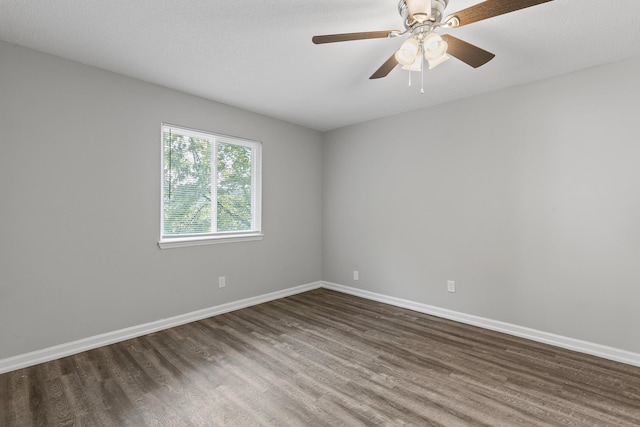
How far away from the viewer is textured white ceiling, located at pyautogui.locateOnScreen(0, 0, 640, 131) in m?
1.90

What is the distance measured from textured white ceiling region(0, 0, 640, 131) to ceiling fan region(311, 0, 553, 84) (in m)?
0.29

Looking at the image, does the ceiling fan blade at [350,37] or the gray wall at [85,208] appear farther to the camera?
the gray wall at [85,208]

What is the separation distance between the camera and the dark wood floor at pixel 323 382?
181cm

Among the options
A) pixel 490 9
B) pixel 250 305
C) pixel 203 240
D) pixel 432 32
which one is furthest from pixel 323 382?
pixel 490 9

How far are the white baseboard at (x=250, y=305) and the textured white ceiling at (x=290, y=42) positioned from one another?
2.37 metres

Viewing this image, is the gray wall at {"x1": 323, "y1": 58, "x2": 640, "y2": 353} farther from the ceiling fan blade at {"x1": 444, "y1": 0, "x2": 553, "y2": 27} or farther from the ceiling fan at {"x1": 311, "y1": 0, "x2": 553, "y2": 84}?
the ceiling fan blade at {"x1": 444, "y1": 0, "x2": 553, "y2": 27}

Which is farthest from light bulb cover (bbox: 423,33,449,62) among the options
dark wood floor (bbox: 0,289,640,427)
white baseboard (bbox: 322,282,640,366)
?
white baseboard (bbox: 322,282,640,366)

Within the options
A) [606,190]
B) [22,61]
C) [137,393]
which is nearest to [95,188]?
[22,61]

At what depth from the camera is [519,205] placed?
2994 millimetres

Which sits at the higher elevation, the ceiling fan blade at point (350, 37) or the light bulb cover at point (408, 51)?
the ceiling fan blade at point (350, 37)

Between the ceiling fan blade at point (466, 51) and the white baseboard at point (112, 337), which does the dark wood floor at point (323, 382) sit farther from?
the ceiling fan blade at point (466, 51)

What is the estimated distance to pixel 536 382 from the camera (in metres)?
2.16

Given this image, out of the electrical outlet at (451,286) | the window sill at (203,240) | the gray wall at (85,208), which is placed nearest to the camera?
the gray wall at (85,208)

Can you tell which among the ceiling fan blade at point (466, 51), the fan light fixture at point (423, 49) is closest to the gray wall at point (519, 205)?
the ceiling fan blade at point (466, 51)
